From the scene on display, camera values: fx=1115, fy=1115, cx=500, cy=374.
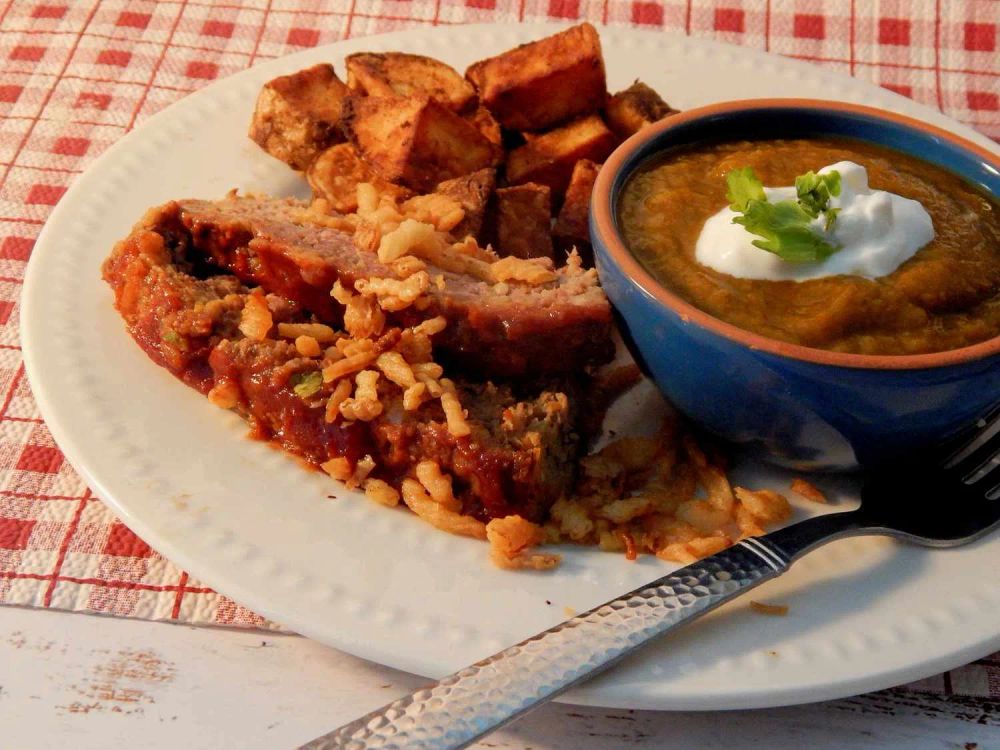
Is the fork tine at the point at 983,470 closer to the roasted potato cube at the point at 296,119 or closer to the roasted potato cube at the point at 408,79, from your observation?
the roasted potato cube at the point at 408,79

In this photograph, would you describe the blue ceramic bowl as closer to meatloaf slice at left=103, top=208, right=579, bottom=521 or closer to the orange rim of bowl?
the orange rim of bowl

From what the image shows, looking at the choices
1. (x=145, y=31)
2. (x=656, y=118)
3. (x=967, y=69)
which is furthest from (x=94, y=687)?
(x=967, y=69)

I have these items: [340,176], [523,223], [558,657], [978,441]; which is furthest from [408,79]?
[558,657]

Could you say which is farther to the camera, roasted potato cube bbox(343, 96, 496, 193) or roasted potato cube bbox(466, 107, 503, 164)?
roasted potato cube bbox(466, 107, 503, 164)

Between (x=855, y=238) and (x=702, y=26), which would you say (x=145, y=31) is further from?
(x=855, y=238)

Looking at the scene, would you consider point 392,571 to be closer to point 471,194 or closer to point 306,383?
point 306,383

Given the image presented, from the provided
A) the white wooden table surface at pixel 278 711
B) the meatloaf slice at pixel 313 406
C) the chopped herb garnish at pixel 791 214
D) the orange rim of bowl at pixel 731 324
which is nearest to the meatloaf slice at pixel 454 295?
the meatloaf slice at pixel 313 406

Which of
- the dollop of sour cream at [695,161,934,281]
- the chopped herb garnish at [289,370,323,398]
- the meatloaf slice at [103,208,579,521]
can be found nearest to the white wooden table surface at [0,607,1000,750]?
the meatloaf slice at [103,208,579,521]
